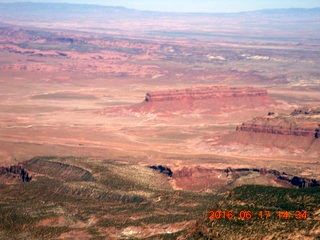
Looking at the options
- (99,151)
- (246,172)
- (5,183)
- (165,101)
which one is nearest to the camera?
(5,183)

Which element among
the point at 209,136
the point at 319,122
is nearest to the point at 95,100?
the point at 209,136

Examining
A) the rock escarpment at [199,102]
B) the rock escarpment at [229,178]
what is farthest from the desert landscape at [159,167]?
the rock escarpment at [199,102]

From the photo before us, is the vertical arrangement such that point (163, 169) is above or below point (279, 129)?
below

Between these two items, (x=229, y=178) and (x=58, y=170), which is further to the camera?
(x=229, y=178)

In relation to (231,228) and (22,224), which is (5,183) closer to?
(22,224)

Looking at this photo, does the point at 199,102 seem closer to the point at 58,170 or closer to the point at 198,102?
the point at 198,102

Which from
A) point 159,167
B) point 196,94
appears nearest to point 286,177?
point 159,167
